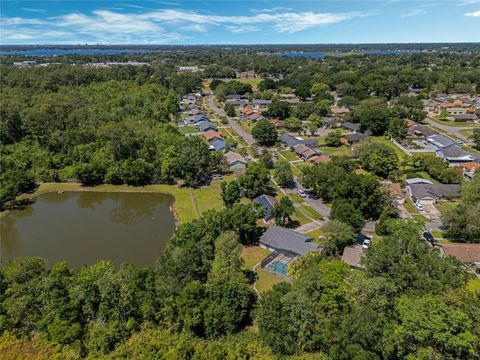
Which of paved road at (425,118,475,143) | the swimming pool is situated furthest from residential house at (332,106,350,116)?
the swimming pool

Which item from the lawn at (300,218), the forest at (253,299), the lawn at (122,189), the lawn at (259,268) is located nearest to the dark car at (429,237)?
the forest at (253,299)

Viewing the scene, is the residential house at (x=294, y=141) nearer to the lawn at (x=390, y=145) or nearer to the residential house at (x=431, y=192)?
the lawn at (x=390, y=145)

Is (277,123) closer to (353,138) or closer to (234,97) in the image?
(353,138)

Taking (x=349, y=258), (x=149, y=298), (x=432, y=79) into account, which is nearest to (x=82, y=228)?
(x=149, y=298)

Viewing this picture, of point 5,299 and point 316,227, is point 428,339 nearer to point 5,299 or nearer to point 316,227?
point 316,227

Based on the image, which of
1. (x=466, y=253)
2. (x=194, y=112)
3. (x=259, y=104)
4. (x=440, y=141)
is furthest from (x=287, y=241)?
(x=259, y=104)

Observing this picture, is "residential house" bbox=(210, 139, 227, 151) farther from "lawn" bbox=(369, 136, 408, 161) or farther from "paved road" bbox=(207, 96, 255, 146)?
"lawn" bbox=(369, 136, 408, 161)
